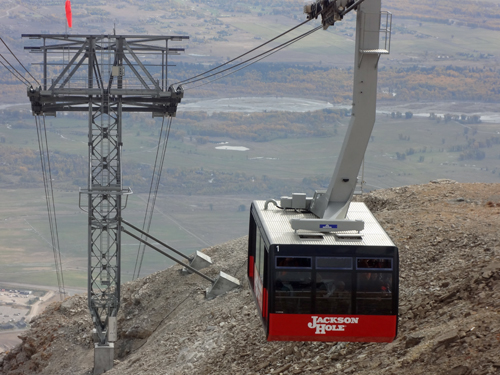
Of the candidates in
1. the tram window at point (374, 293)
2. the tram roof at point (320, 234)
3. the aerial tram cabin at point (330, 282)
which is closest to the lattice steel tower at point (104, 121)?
the tram roof at point (320, 234)

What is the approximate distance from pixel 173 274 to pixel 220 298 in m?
5.02

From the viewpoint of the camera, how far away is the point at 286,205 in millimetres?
17156

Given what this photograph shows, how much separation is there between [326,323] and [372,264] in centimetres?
142

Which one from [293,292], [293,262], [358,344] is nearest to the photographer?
[293,262]

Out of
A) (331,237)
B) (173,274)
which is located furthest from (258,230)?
(173,274)

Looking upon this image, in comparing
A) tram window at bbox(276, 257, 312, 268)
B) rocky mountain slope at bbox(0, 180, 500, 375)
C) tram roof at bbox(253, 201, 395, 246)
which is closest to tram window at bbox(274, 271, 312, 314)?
tram window at bbox(276, 257, 312, 268)

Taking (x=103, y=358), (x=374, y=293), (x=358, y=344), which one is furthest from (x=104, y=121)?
(x=374, y=293)

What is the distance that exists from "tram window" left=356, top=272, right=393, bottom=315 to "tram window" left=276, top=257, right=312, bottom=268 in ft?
3.30

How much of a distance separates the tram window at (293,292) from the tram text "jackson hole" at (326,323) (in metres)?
0.28

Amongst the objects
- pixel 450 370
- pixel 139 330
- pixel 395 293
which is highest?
Answer: pixel 395 293

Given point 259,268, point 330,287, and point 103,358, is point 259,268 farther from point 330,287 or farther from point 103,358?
point 103,358

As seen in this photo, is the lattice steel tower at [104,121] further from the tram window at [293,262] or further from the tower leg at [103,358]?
the tram window at [293,262]

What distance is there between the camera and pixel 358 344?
1770 centimetres

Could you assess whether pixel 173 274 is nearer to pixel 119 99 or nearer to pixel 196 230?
pixel 119 99
